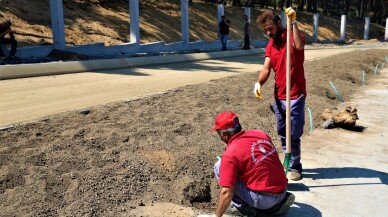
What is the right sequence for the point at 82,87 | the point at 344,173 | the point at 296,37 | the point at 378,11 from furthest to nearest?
the point at 378,11, the point at 82,87, the point at 344,173, the point at 296,37

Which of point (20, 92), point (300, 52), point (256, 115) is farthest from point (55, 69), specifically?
point (300, 52)

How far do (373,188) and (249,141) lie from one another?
6.59 feet

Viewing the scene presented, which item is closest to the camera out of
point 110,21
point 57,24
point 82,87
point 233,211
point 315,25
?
point 233,211

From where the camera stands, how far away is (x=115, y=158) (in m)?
4.85

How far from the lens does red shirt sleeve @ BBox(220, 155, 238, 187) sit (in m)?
3.26

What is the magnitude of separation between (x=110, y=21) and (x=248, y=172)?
2307 cm

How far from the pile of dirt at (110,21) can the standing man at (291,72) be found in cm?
1515

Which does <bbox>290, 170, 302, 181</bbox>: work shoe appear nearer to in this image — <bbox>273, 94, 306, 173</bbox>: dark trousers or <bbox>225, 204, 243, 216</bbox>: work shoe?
<bbox>273, 94, 306, 173</bbox>: dark trousers

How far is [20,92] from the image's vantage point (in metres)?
9.16

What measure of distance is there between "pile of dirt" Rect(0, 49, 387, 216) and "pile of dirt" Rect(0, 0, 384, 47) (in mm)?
12686

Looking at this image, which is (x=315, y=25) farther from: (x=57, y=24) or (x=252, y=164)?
(x=252, y=164)

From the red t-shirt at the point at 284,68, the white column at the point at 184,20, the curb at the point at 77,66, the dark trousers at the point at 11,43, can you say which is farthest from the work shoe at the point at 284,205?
the white column at the point at 184,20

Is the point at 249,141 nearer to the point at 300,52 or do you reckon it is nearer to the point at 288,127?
the point at 288,127

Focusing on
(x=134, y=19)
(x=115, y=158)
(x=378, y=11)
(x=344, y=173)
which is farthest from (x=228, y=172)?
(x=378, y=11)
